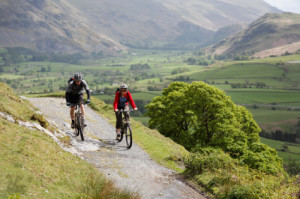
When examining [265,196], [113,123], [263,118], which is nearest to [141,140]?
[113,123]

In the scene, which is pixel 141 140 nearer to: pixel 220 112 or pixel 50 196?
pixel 50 196

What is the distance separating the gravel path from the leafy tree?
70.1 feet

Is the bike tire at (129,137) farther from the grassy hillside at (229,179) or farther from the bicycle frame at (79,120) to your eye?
the bicycle frame at (79,120)

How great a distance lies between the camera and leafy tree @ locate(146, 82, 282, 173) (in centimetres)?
3850

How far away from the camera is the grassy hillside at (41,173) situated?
25.4 feet

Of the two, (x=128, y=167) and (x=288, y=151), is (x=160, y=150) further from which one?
(x=288, y=151)

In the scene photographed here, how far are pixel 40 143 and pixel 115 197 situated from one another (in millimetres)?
4371

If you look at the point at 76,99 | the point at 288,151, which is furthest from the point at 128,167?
the point at 288,151

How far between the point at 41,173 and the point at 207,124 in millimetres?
33465

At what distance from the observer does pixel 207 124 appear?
4028 centimetres

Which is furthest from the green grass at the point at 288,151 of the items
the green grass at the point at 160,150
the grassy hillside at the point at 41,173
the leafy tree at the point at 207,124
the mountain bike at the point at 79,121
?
the grassy hillside at the point at 41,173

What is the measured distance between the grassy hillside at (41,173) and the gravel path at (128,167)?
1.25 m

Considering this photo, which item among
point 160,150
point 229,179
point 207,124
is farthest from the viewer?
point 207,124

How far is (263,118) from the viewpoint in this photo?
6481 inches
